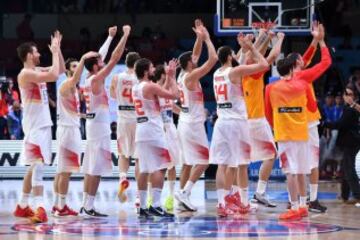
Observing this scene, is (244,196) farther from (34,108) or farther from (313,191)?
(34,108)

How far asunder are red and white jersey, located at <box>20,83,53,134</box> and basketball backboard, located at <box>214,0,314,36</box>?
653cm

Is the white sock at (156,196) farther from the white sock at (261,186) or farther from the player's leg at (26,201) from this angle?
the white sock at (261,186)

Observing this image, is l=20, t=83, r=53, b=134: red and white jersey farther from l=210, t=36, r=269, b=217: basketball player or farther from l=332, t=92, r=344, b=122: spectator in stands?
l=332, t=92, r=344, b=122: spectator in stands

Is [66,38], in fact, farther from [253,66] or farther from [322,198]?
[253,66]

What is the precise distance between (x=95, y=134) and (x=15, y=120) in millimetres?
8874

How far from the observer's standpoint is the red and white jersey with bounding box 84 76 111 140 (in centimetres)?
1427

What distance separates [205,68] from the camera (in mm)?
14016

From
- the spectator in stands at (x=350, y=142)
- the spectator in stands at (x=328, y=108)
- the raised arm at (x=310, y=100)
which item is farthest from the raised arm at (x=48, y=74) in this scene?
the spectator in stands at (x=328, y=108)

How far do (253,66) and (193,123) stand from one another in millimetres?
1743

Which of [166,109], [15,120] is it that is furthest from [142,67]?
[15,120]

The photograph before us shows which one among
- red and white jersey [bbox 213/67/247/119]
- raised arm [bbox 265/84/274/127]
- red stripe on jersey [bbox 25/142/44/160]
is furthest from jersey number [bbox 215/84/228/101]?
red stripe on jersey [bbox 25/142/44/160]

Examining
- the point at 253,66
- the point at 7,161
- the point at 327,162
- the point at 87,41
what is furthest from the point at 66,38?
the point at 253,66

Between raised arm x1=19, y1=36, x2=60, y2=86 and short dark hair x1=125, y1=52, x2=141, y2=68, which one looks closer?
→ raised arm x1=19, y1=36, x2=60, y2=86

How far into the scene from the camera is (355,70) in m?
26.2
